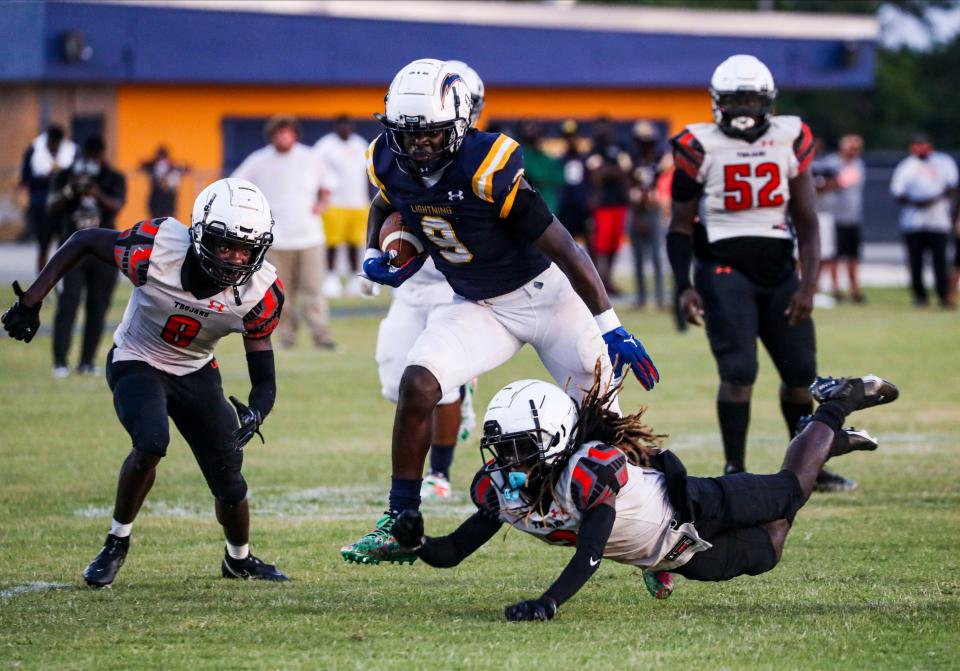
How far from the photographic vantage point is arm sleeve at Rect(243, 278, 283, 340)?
6.21 metres

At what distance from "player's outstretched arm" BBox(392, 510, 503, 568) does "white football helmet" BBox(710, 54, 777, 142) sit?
328 centimetres

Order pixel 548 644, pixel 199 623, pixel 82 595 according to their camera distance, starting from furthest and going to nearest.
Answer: pixel 82 595 < pixel 199 623 < pixel 548 644

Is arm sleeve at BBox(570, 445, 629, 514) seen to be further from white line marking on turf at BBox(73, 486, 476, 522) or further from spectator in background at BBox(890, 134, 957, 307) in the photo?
spectator in background at BBox(890, 134, 957, 307)

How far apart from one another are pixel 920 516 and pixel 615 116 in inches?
1047

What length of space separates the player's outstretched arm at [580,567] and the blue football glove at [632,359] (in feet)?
2.59

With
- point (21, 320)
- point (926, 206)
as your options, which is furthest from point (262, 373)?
point (926, 206)

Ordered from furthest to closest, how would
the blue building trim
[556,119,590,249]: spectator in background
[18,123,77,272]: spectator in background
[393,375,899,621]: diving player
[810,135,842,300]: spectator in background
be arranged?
the blue building trim → [810,135,842,300]: spectator in background → [556,119,590,249]: spectator in background → [18,123,77,272]: spectator in background → [393,375,899,621]: diving player

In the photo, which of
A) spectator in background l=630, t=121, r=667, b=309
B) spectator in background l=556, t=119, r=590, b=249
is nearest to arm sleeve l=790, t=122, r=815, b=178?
spectator in background l=630, t=121, r=667, b=309

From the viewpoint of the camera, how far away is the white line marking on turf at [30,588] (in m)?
5.99

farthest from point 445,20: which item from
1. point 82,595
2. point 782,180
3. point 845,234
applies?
point 82,595

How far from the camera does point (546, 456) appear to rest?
5.29 meters

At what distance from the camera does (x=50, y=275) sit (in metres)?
6.07

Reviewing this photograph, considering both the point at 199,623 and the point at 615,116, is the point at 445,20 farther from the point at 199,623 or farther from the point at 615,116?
the point at 199,623

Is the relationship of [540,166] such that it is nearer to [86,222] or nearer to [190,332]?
[86,222]
